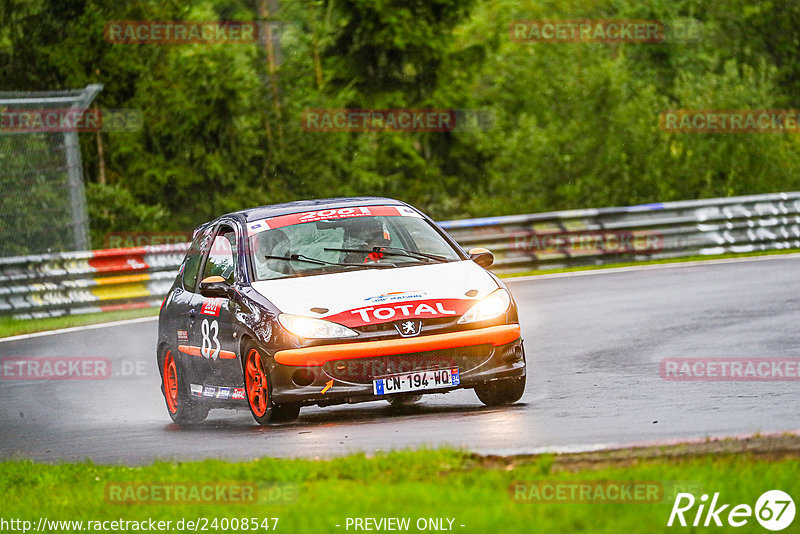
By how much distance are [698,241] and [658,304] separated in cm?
749

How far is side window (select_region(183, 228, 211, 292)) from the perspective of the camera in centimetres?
1170

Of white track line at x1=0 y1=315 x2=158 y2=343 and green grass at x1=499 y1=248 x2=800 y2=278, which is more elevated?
white track line at x1=0 y1=315 x2=158 y2=343

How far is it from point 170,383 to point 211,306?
1327 millimetres

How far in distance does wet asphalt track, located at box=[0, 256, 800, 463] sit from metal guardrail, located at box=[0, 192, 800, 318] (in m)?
2.49

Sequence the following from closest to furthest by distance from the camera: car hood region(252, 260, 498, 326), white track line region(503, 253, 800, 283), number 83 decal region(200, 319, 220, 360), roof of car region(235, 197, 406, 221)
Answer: car hood region(252, 260, 498, 326)
number 83 decal region(200, 319, 220, 360)
roof of car region(235, 197, 406, 221)
white track line region(503, 253, 800, 283)

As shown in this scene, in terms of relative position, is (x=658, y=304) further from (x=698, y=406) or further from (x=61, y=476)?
(x=61, y=476)

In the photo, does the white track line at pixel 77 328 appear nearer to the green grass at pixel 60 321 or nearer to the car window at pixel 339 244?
the green grass at pixel 60 321

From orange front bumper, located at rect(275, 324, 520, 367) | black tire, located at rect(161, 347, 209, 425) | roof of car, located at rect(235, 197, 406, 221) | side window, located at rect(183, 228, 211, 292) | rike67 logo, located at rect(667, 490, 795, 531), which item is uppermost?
rike67 logo, located at rect(667, 490, 795, 531)

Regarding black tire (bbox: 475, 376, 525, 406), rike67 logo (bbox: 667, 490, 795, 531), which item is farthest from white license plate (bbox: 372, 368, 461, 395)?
rike67 logo (bbox: 667, 490, 795, 531)

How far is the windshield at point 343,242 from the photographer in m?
10.5

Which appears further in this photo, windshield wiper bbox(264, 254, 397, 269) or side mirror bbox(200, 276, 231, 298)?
side mirror bbox(200, 276, 231, 298)

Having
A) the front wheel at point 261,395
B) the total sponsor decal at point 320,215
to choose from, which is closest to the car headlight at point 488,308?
the front wheel at point 261,395

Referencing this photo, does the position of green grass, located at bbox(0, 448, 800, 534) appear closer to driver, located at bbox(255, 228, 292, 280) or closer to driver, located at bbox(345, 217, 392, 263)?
driver, located at bbox(255, 228, 292, 280)

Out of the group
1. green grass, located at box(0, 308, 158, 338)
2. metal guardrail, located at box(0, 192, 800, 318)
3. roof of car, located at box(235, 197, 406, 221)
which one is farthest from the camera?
metal guardrail, located at box(0, 192, 800, 318)
